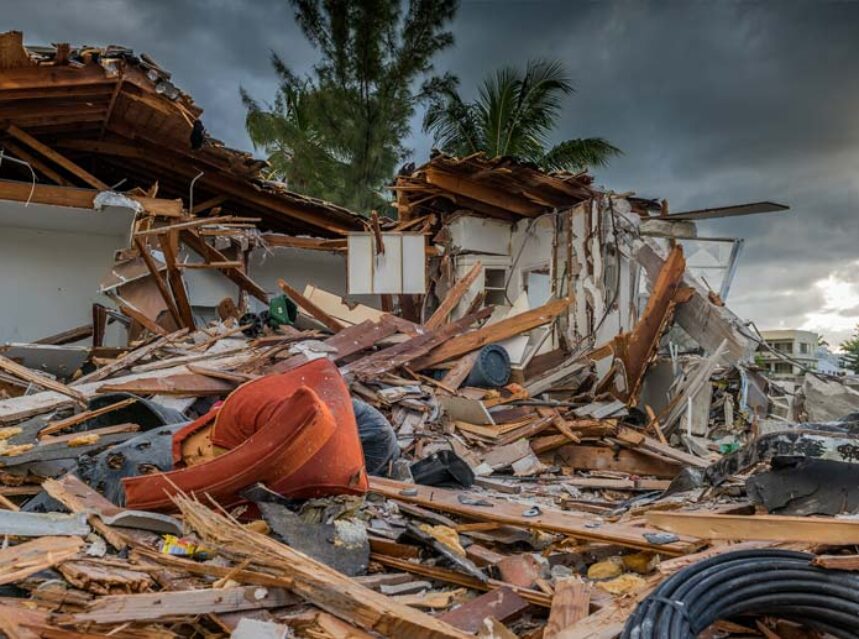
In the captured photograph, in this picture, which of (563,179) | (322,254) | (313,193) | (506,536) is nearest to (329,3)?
(313,193)

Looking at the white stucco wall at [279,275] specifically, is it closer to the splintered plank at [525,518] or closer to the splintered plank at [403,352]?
the splintered plank at [403,352]

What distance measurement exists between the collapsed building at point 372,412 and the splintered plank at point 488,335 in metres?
0.04

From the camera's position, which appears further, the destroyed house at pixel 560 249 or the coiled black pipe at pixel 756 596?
the destroyed house at pixel 560 249

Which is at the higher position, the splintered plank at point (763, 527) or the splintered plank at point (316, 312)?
the splintered plank at point (316, 312)

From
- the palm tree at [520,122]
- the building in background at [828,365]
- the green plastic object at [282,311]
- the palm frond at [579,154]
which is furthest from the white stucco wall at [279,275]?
the building in background at [828,365]

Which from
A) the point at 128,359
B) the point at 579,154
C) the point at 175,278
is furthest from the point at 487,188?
the point at 579,154

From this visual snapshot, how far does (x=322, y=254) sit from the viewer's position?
1149cm

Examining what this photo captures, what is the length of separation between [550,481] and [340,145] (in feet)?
56.3

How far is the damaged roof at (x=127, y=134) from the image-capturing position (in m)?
7.00

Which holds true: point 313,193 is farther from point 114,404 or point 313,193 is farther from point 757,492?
point 757,492

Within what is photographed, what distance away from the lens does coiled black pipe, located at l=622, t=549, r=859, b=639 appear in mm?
2070

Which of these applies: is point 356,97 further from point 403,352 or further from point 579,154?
point 403,352

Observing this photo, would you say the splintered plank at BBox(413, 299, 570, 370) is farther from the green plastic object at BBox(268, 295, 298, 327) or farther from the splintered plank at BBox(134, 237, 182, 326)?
the splintered plank at BBox(134, 237, 182, 326)

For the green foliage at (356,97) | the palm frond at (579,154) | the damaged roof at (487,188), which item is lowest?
the damaged roof at (487,188)
